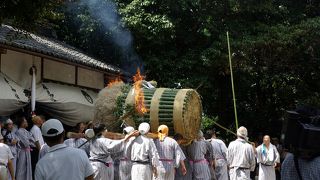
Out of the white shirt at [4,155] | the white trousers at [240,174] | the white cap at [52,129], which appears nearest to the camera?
the white cap at [52,129]

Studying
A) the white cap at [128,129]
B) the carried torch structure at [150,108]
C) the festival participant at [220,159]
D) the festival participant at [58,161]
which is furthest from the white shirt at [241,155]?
the festival participant at [58,161]

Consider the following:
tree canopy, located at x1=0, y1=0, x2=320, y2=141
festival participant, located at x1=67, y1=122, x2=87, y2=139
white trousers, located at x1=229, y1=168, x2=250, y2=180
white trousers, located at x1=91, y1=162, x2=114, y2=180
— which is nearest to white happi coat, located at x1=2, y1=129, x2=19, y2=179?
festival participant, located at x1=67, y1=122, x2=87, y2=139

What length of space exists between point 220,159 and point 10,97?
19.3ft

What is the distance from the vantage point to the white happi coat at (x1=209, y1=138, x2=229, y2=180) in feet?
47.0

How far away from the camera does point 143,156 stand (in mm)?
11305

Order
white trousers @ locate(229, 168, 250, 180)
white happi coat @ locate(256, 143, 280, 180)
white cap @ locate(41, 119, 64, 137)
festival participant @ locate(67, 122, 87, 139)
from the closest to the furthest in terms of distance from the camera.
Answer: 1. white cap @ locate(41, 119, 64, 137)
2. festival participant @ locate(67, 122, 87, 139)
3. white trousers @ locate(229, 168, 250, 180)
4. white happi coat @ locate(256, 143, 280, 180)

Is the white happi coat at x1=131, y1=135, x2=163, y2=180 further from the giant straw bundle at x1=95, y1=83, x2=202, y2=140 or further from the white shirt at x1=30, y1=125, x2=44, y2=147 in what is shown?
the white shirt at x1=30, y1=125, x2=44, y2=147

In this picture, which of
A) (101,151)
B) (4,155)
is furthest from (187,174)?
(4,155)

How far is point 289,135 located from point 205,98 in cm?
1682

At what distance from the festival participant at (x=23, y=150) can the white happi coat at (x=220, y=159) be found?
4795mm

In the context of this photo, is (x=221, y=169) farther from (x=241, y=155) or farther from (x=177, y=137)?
(x=177, y=137)

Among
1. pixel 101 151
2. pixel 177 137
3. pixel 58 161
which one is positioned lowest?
pixel 101 151

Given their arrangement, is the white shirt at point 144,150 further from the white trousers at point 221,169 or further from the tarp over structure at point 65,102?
the tarp over structure at point 65,102

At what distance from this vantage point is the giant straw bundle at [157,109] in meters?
11.9
